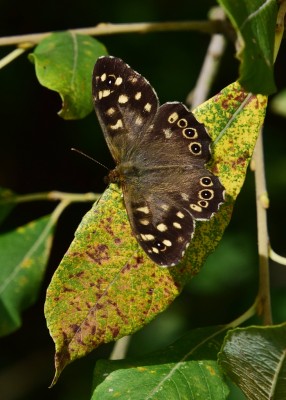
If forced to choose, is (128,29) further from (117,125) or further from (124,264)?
(124,264)

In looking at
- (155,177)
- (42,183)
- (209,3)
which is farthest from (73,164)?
(155,177)

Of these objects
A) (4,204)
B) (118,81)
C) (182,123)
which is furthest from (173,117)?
(4,204)

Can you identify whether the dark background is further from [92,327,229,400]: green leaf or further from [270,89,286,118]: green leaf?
[92,327,229,400]: green leaf

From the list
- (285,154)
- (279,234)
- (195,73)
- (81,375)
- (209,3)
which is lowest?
(81,375)

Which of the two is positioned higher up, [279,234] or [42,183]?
[42,183]

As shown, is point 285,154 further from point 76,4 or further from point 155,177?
point 155,177

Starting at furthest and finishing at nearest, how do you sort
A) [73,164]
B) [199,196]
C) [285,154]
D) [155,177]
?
1. [73,164]
2. [285,154]
3. [155,177]
4. [199,196]
